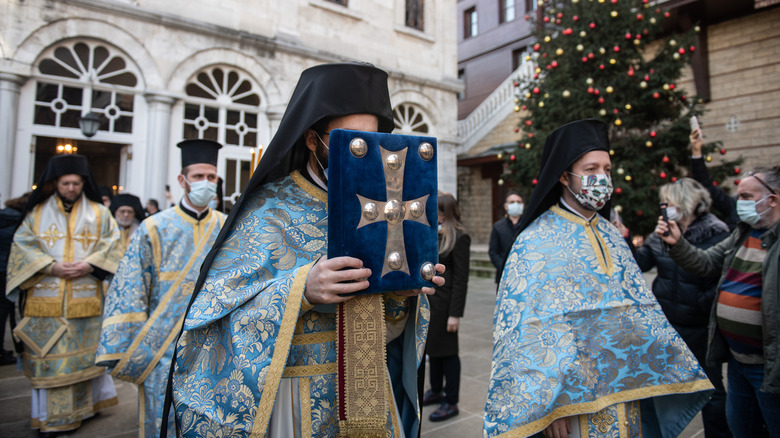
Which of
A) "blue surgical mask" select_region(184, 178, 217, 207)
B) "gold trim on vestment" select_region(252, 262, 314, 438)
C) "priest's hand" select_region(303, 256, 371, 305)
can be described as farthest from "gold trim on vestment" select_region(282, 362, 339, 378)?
"blue surgical mask" select_region(184, 178, 217, 207)

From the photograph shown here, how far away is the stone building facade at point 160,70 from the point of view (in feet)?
28.2

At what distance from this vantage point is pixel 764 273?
8.79ft

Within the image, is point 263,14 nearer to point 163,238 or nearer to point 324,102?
point 163,238

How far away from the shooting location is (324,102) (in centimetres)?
156

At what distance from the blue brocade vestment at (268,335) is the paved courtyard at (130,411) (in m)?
2.47

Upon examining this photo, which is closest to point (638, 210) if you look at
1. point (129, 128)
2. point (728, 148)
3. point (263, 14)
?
point (728, 148)

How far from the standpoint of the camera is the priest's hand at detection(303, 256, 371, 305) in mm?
1296

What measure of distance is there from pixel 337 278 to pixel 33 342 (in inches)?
166

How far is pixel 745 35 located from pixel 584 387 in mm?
14129

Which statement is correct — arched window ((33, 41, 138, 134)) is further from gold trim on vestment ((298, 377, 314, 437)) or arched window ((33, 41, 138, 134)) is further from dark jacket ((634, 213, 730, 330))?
dark jacket ((634, 213, 730, 330))

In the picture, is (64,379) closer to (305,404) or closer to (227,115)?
(305,404)

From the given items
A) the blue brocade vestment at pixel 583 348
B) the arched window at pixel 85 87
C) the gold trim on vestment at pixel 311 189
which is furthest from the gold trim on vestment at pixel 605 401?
the arched window at pixel 85 87

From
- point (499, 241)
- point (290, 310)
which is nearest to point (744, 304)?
point (290, 310)

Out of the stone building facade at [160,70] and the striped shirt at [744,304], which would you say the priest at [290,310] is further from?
the stone building facade at [160,70]
